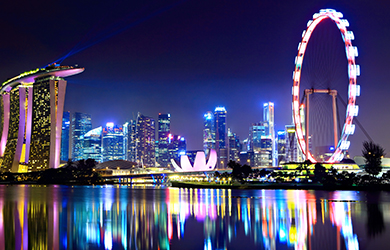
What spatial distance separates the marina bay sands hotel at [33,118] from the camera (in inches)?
6019

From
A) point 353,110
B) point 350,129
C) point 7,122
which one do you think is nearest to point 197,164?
point 7,122

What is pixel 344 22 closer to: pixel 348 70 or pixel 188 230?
pixel 348 70

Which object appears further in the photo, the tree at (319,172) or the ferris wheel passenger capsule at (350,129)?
the tree at (319,172)

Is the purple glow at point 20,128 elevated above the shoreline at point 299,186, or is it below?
above

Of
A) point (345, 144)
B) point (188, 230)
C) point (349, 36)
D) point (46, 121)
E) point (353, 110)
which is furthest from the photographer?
point (46, 121)

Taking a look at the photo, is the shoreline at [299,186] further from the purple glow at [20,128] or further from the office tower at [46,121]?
the purple glow at [20,128]

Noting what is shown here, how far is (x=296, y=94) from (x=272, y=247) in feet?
223

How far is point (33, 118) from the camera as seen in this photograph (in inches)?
6407

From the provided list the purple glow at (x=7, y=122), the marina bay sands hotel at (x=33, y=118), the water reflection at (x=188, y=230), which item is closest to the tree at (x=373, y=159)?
the water reflection at (x=188, y=230)

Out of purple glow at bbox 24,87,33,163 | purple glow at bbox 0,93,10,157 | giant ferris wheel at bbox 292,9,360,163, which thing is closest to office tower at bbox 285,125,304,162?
giant ferris wheel at bbox 292,9,360,163

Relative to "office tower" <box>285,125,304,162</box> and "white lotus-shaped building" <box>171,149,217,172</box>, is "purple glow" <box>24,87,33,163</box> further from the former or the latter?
"office tower" <box>285,125,304,162</box>

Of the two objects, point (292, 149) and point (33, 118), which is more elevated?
point (33, 118)

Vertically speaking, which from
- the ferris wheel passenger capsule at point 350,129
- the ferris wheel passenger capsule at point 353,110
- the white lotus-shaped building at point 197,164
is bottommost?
the white lotus-shaped building at point 197,164

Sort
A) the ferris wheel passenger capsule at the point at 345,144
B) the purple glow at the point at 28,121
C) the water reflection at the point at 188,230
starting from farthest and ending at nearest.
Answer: the purple glow at the point at 28,121 → the ferris wheel passenger capsule at the point at 345,144 → the water reflection at the point at 188,230
